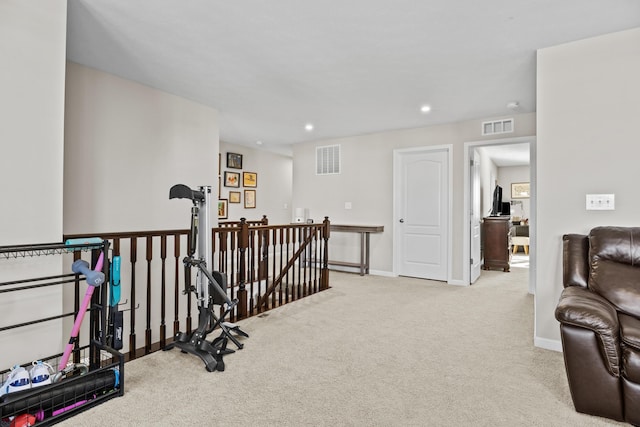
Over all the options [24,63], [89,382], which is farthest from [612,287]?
[24,63]

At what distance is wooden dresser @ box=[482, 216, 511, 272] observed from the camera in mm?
6297

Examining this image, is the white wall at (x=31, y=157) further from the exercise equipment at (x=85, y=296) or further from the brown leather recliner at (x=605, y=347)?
the brown leather recliner at (x=605, y=347)

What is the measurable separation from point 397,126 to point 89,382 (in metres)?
4.91

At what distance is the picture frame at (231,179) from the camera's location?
6559mm

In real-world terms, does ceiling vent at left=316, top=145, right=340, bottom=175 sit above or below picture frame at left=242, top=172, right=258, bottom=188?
above

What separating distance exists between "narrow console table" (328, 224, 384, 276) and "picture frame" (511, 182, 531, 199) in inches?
244

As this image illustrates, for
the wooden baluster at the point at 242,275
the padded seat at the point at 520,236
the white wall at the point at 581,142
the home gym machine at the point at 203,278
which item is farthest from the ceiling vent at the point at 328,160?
the padded seat at the point at 520,236

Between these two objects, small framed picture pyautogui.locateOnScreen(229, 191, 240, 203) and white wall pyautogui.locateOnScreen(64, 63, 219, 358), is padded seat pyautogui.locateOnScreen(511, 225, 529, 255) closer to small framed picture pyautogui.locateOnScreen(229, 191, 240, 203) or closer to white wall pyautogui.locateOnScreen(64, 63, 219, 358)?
small framed picture pyautogui.locateOnScreen(229, 191, 240, 203)

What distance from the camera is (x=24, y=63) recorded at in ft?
6.49

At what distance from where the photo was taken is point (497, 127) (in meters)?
4.73

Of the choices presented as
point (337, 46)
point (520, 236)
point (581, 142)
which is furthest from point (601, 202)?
point (520, 236)

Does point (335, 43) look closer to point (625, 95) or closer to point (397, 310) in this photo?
point (625, 95)

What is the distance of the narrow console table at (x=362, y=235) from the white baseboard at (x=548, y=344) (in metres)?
3.07

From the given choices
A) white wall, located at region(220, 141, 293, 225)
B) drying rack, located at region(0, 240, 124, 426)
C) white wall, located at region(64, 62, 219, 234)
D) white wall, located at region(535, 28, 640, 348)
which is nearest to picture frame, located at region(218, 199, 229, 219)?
white wall, located at region(220, 141, 293, 225)
